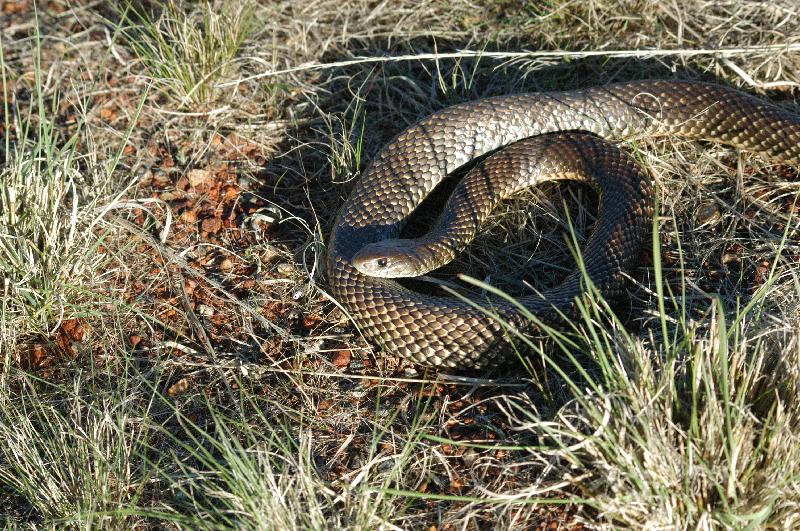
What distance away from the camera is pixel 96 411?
3996 mm

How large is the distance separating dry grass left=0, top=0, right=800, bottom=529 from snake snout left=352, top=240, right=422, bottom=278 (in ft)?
1.14

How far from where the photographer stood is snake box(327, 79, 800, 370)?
443 cm

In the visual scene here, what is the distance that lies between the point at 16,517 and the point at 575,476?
264 centimetres

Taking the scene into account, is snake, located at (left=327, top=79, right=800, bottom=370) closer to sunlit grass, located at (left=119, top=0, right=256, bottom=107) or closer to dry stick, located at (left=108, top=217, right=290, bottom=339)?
dry stick, located at (left=108, top=217, right=290, bottom=339)

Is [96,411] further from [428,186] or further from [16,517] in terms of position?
[428,186]

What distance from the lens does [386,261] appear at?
15.5 ft

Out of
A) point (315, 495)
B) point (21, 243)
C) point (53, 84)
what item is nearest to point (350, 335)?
point (315, 495)

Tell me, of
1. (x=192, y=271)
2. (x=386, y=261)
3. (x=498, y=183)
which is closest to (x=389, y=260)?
(x=386, y=261)

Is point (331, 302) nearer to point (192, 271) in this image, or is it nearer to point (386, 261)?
point (386, 261)

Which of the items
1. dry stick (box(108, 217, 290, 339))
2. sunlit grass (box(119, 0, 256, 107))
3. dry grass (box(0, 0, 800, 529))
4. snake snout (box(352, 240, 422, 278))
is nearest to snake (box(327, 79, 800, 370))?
snake snout (box(352, 240, 422, 278))

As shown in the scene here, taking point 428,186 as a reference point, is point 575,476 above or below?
below

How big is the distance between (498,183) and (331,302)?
1396 mm

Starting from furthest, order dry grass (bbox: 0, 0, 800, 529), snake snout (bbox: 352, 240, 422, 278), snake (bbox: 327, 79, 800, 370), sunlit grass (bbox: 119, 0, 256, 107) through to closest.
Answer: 1. sunlit grass (bbox: 119, 0, 256, 107)
2. snake snout (bbox: 352, 240, 422, 278)
3. snake (bbox: 327, 79, 800, 370)
4. dry grass (bbox: 0, 0, 800, 529)

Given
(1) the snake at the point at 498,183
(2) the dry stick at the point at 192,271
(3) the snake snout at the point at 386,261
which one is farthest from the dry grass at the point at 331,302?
(3) the snake snout at the point at 386,261
